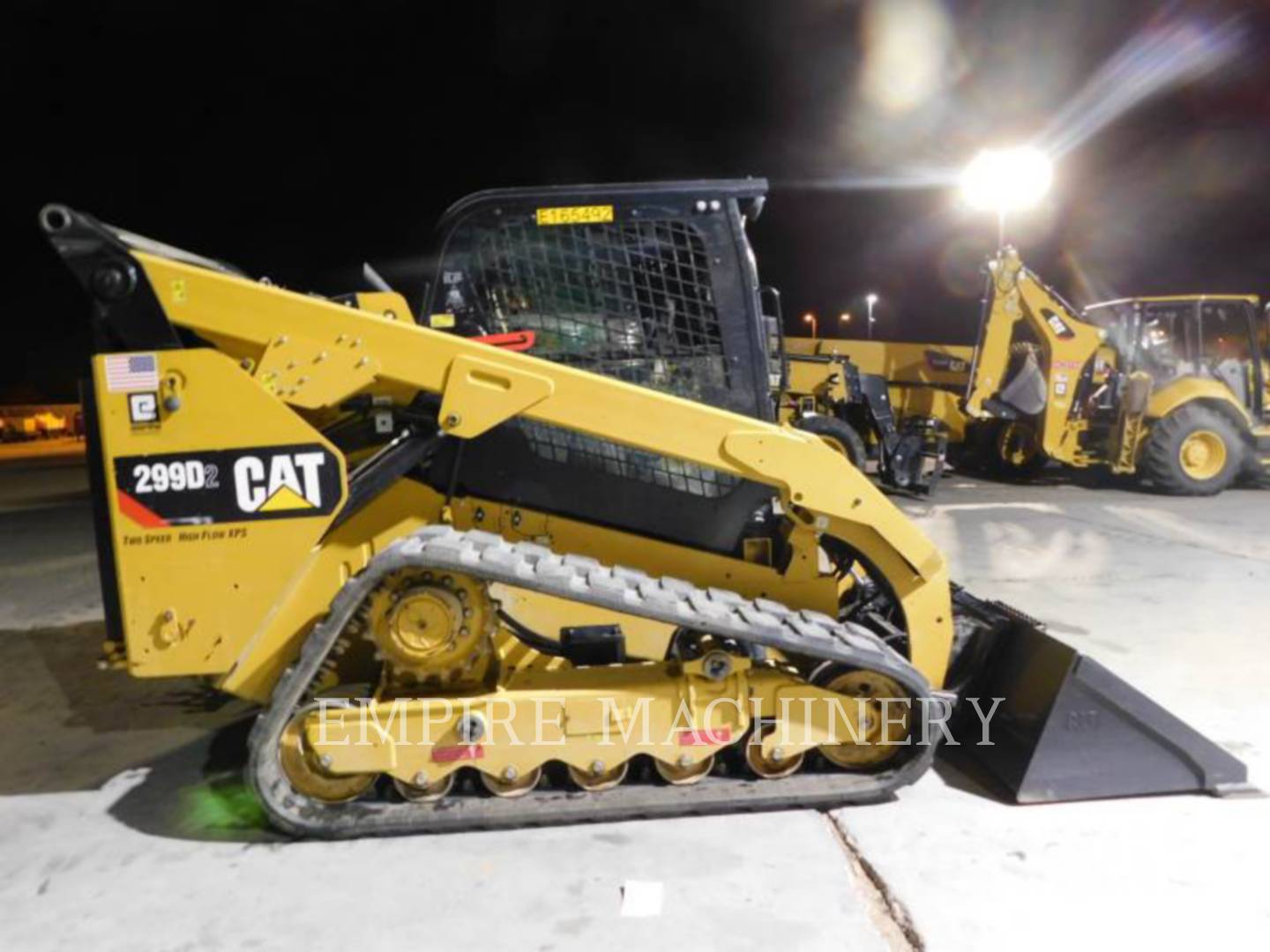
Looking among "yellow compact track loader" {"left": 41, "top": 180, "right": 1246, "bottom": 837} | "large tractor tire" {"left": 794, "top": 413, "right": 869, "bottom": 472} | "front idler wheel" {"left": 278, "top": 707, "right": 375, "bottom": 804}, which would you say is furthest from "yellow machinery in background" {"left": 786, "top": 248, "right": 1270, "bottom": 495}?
"front idler wheel" {"left": 278, "top": 707, "right": 375, "bottom": 804}

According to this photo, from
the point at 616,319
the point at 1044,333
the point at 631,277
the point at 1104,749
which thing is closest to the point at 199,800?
the point at 616,319

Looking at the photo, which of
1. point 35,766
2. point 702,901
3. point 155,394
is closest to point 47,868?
point 35,766

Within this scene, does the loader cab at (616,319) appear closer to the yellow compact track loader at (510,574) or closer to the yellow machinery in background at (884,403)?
the yellow compact track loader at (510,574)

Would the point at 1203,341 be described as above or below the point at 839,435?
above

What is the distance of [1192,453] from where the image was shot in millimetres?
10695

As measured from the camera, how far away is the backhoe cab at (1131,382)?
1065 centimetres

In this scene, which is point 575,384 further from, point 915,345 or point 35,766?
point 915,345

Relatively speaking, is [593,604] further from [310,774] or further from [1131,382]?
[1131,382]

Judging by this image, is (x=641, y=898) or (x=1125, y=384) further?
(x=1125, y=384)

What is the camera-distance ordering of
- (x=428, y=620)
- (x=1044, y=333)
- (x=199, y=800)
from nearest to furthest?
(x=428, y=620) < (x=199, y=800) < (x=1044, y=333)

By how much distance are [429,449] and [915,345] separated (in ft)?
43.1

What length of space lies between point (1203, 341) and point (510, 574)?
12119 mm

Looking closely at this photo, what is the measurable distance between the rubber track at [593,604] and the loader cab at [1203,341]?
10.6 meters

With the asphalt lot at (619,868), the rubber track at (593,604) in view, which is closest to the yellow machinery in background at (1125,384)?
the asphalt lot at (619,868)
